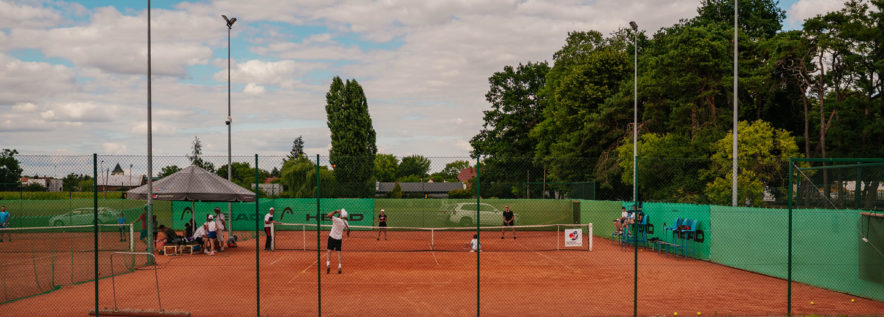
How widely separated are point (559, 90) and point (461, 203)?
2050cm

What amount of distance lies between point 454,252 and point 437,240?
14.9ft

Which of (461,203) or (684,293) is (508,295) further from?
(461,203)

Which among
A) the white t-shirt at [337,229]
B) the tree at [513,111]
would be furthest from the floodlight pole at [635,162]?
the tree at [513,111]

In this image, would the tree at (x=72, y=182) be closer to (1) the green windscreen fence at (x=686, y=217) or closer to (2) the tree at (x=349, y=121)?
(1) the green windscreen fence at (x=686, y=217)

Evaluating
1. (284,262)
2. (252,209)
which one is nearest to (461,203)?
(252,209)

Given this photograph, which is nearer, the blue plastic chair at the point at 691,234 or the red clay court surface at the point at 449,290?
the red clay court surface at the point at 449,290

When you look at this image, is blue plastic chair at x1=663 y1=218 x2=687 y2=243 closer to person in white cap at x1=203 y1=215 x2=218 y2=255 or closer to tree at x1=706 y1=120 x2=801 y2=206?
tree at x1=706 y1=120 x2=801 y2=206

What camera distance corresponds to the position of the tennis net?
22142 millimetres

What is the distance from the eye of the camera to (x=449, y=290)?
13.2m

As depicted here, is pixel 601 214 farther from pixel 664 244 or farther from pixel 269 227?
pixel 269 227

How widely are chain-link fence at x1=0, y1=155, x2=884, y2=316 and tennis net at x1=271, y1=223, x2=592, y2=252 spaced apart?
15 cm

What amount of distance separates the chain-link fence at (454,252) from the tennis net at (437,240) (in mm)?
148

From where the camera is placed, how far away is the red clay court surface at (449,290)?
433 inches

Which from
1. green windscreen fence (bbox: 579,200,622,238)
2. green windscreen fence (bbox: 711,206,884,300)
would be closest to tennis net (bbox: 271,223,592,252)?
green windscreen fence (bbox: 579,200,622,238)
